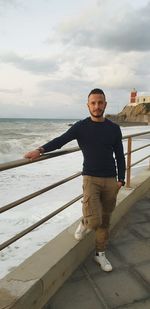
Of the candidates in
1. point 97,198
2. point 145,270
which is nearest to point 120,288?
point 145,270

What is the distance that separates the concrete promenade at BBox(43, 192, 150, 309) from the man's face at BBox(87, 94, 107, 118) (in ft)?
4.73

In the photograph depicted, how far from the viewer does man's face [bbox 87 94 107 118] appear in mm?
2781

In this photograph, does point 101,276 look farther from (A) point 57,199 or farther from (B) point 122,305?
(A) point 57,199

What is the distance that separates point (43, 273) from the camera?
99.5 inches

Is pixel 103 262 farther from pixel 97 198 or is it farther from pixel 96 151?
pixel 96 151

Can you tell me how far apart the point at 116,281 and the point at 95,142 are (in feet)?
4.05

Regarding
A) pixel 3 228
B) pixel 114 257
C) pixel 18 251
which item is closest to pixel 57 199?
pixel 3 228

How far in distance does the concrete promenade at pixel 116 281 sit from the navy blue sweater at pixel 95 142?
929 mm

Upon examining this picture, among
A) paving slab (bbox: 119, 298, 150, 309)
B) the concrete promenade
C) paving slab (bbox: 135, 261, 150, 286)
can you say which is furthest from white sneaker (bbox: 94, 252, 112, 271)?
paving slab (bbox: 119, 298, 150, 309)

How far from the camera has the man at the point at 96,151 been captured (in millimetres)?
2779

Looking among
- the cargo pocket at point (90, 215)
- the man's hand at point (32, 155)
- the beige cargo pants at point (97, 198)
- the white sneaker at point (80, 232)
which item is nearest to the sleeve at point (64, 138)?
the man's hand at point (32, 155)

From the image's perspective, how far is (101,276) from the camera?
2.94 m

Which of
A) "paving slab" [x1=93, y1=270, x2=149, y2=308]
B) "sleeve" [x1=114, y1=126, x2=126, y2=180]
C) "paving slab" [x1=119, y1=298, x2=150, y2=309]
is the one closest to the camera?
"paving slab" [x1=119, y1=298, x2=150, y2=309]

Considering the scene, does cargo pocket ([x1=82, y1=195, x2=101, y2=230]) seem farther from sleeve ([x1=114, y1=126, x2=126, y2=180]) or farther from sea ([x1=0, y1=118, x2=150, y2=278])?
sea ([x1=0, y1=118, x2=150, y2=278])
